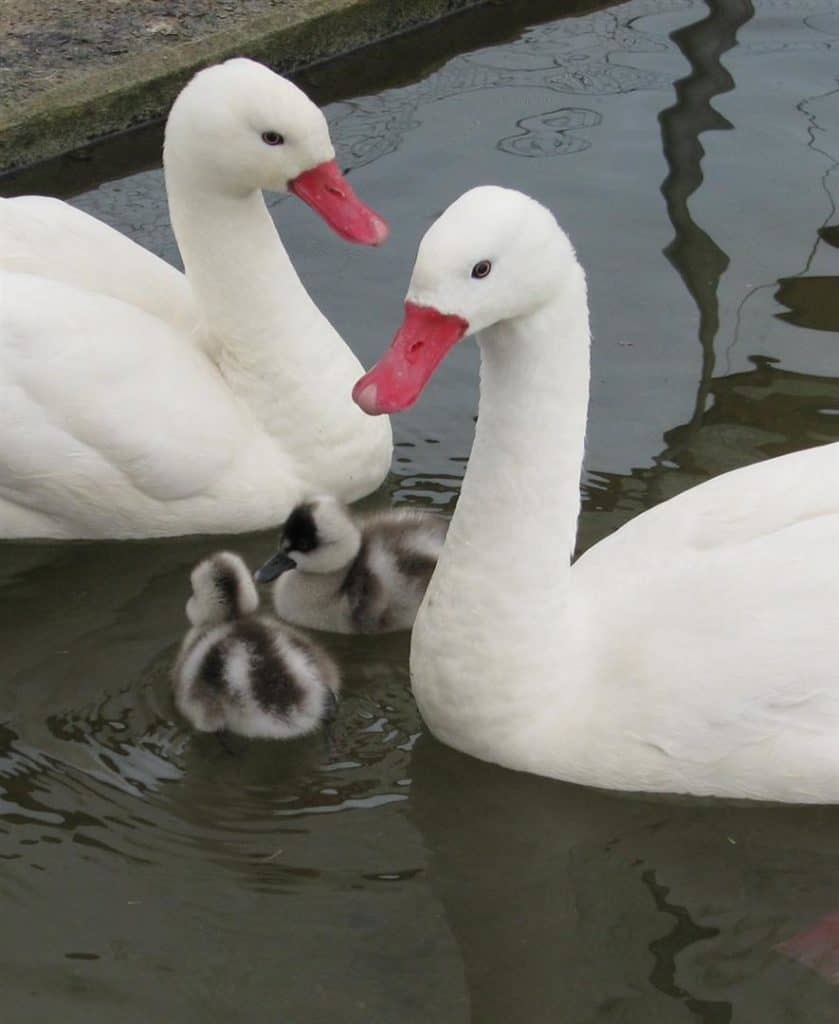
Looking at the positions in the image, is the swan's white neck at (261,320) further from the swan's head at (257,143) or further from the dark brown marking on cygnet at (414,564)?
the dark brown marking on cygnet at (414,564)

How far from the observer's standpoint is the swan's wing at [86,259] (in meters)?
5.82

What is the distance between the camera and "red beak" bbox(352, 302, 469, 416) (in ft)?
12.8

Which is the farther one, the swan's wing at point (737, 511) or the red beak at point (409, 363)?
the swan's wing at point (737, 511)

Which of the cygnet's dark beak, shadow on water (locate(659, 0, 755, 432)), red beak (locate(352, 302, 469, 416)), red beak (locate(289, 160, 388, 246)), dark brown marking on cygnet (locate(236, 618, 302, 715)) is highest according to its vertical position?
red beak (locate(352, 302, 469, 416))

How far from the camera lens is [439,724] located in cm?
466

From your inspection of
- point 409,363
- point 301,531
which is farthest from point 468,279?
point 301,531

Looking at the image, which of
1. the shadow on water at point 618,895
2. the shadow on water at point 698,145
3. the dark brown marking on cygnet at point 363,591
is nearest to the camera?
the shadow on water at point 618,895

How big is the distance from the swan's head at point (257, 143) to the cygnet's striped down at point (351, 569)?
0.92 meters

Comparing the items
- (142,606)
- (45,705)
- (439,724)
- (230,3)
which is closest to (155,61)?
(230,3)

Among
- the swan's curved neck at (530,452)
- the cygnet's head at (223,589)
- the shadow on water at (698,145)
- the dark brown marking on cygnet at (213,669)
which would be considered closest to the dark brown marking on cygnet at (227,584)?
the cygnet's head at (223,589)

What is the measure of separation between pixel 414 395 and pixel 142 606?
6.23 feet

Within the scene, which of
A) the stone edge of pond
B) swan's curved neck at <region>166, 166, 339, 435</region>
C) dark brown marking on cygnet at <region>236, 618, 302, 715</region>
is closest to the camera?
dark brown marking on cygnet at <region>236, 618, 302, 715</region>

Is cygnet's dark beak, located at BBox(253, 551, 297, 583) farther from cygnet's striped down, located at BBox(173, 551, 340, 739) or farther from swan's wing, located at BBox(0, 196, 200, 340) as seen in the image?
swan's wing, located at BBox(0, 196, 200, 340)

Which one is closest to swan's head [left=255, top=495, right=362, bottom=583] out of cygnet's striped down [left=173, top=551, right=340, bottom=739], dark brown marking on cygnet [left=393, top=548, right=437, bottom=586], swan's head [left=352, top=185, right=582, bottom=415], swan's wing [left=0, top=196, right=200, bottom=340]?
dark brown marking on cygnet [left=393, top=548, right=437, bottom=586]
